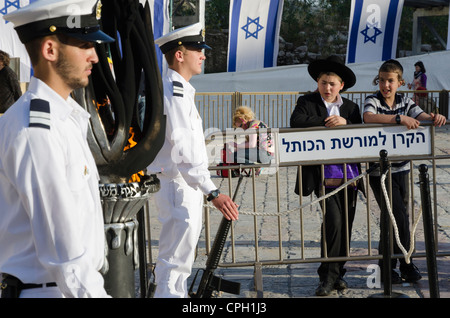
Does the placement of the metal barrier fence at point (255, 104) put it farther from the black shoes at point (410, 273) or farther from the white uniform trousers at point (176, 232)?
the white uniform trousers at point (176, 232)

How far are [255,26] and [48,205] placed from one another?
16.9 meters

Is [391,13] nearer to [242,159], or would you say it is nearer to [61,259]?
[242,159]

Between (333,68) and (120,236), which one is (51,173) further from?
(333,68)

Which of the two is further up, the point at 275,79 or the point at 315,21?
the point at 315,21

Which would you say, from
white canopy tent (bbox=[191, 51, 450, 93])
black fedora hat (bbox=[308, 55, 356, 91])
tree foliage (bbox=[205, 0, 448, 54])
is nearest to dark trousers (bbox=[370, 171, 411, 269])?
black fedora hat (bbox=[308, 55, 356, 91])

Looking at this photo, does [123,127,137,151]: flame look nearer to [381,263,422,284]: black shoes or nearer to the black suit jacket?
the black suit jacket

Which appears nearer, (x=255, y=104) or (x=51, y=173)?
(x=51, y=173)

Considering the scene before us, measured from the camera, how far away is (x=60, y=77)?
244 cm

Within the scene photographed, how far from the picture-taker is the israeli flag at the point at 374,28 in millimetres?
19031

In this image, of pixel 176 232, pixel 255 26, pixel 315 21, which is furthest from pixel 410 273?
pixel 315 21

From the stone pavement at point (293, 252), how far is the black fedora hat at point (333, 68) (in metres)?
1.07

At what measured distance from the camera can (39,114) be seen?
2.26m

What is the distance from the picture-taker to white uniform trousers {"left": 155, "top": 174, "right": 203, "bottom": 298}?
4703mm

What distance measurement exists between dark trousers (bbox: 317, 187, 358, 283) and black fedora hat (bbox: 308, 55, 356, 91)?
36.3 inches
